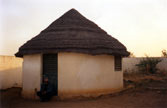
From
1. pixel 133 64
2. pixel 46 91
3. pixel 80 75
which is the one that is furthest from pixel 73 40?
pixel 133 64

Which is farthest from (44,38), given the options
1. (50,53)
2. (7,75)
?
(7,75)

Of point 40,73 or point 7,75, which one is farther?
point 7,75

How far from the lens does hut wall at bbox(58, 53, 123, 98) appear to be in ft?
32.2

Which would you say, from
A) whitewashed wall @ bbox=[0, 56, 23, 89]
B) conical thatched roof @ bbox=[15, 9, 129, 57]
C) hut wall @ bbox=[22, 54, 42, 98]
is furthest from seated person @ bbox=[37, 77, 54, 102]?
whitewashed wall @ bbox=[0, 56, 23, 89]

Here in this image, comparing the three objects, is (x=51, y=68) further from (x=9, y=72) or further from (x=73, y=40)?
(x=9, y=72)

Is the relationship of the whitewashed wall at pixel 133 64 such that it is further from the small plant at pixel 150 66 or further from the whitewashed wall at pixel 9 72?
the whitewashed wall at pixel 9 72

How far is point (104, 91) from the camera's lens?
10.4 metres

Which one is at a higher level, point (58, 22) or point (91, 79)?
point (58, 22)

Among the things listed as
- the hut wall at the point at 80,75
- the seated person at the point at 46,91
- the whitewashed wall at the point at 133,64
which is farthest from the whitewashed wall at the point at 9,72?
the whitewashed wall at the point at 133,64

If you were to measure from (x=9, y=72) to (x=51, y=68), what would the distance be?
5711mm

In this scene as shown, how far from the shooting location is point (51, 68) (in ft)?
33.8

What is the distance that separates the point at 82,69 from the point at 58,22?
3.42 meters

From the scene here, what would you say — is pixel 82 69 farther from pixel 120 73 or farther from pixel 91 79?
pixel 120 73

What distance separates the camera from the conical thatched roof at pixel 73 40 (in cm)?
981
